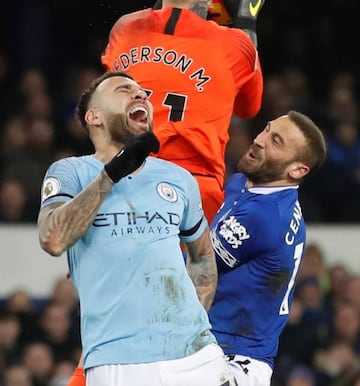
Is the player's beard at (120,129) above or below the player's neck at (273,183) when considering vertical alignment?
above

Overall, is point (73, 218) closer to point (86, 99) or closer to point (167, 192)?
point (167, 192)

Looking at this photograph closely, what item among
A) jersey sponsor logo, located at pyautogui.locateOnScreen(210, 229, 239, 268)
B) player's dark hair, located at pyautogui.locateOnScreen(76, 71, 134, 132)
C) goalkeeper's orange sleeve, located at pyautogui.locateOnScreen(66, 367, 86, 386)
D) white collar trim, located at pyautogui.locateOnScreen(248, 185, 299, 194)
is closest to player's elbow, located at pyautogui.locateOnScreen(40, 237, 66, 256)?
player's dark hair, located at pyautogui.locateOnScreen(76, 71, 134, 132)

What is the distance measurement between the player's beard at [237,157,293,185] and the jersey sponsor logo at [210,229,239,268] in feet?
1.03

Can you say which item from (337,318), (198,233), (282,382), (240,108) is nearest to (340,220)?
(337,318)

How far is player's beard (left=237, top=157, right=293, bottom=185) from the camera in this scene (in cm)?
606

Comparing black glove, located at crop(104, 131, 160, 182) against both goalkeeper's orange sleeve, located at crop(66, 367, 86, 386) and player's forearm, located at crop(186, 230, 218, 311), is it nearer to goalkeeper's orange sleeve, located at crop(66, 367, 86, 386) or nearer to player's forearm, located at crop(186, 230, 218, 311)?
player's forearm, located at crop(186, 230, 218, 311)

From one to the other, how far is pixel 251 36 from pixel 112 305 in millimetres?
1886

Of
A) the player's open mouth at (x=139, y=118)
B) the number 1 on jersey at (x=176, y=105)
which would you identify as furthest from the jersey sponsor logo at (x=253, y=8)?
the player's open mouth at (x=139, y=118)

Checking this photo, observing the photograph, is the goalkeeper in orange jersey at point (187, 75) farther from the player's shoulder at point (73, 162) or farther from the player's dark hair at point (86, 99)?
the player's shoulder at point (73, 162)

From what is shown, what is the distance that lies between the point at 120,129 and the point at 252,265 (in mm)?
1079

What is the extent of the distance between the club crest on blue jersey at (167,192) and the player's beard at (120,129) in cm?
22

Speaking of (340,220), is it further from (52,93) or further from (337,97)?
(52,93)

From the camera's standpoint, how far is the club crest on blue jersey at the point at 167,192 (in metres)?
5.25

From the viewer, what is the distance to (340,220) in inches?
467
